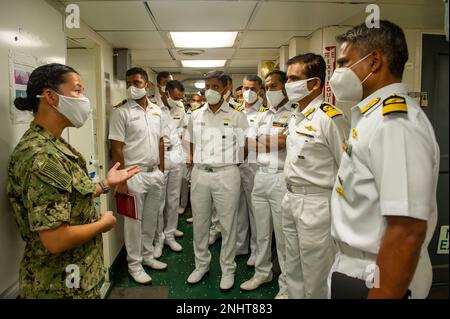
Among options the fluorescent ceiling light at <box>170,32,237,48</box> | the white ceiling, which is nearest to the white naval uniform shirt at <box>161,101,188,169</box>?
the fluorescent ceiling light at <box>170,32,237,48</box>

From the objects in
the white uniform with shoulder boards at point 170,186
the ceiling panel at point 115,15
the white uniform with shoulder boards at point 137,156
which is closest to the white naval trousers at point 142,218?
the white uniform with shoulder boards at point 137,156

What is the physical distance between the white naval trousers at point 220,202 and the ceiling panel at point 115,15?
1166 mm

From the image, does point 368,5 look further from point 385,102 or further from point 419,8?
point 385,102

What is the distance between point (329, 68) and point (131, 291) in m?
2.45

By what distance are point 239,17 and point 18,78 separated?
1.45 m

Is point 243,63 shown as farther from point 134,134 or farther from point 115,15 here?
point 115,15

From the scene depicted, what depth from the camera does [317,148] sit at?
5.58ft

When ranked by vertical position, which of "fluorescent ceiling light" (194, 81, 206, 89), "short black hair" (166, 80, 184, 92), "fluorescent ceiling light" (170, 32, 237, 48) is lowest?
"short black hair" (166, 80, 184, 92)

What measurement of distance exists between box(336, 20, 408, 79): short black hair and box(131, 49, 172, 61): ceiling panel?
2.60 meters

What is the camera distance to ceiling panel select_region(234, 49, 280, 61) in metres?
3.39

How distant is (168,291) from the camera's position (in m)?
2.52

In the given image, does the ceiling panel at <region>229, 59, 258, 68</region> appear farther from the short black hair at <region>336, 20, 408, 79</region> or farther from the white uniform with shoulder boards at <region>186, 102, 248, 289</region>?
the short black hair at <region>336, 20, 408, 79</region>

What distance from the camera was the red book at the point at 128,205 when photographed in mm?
2107
